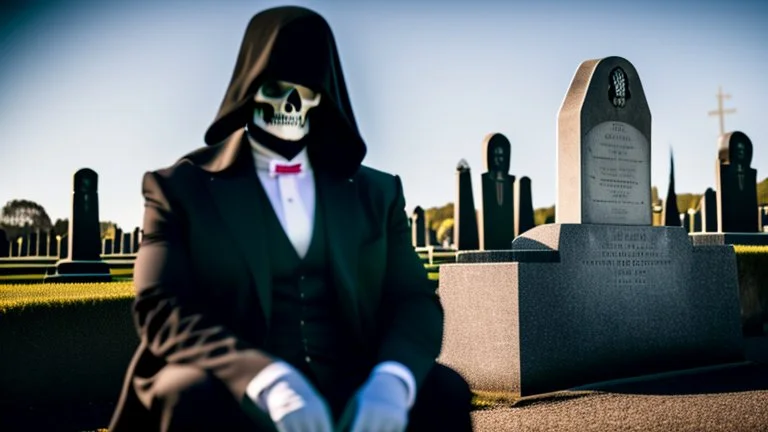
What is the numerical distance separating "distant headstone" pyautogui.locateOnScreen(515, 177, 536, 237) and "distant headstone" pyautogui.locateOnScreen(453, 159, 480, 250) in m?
1.91

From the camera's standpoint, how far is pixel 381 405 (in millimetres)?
1632

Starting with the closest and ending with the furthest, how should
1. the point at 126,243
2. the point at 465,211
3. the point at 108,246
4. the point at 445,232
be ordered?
the point at 465,211
the point at 126,243
the point at 108,246
the point at 445,232

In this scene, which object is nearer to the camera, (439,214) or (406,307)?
(406,307)

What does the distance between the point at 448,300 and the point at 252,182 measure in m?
4.88

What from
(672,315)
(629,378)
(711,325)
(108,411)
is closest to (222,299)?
(108,411)

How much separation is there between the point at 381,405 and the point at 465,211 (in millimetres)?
15366

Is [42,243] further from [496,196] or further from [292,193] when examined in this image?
[292,193]

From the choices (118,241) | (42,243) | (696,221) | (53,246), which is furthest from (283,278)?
(42,243)

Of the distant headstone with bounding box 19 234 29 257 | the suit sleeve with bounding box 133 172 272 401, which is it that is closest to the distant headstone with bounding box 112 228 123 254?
the distant headstone with bounding box 19 234 29 257

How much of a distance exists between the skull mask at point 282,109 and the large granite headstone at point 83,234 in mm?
14073

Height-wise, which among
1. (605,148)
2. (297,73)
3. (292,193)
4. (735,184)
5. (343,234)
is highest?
(735,184)

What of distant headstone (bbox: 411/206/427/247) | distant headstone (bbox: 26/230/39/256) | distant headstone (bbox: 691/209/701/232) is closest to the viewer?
distant headstone (bbox: 691/209/701/232)

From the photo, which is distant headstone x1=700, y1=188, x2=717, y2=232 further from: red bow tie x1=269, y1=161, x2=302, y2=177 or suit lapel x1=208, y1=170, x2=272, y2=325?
suit lapel x1=208, y1=170, x2=272, y2=325

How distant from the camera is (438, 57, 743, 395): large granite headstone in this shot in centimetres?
620
